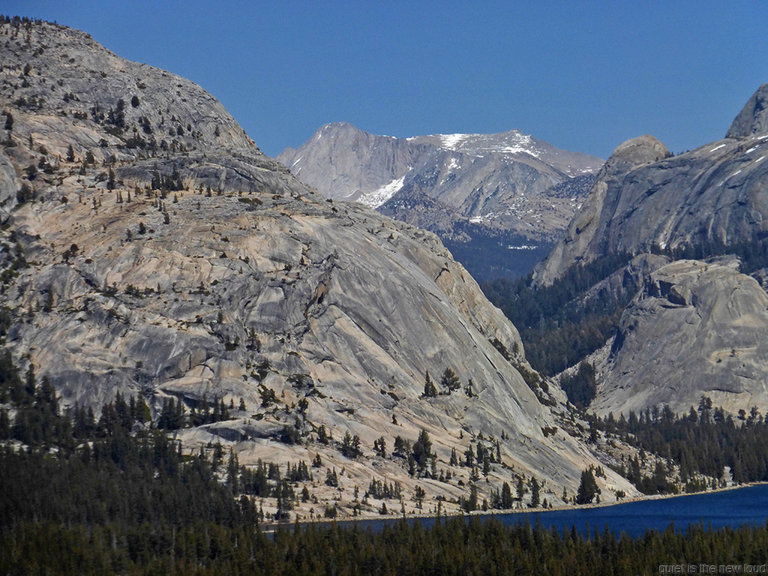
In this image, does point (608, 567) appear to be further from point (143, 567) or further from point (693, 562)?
point (143, 567)

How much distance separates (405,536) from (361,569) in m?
16.1

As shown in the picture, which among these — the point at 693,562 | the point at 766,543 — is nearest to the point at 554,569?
the point at 693,562

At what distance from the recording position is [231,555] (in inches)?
7165

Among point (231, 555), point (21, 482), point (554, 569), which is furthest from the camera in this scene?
point (21, 482)

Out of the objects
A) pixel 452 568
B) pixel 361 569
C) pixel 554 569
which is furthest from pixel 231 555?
pixel 554 569

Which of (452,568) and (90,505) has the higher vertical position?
(90,505)

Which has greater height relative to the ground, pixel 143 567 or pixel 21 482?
pixel 21 482

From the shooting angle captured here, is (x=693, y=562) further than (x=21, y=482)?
No

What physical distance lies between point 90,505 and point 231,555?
3070 centimetres

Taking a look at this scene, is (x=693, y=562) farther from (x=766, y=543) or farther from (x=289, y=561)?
(x=289, y=561)

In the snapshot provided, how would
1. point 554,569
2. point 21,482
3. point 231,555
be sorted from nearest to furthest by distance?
1. point 554,569
2. point 231,555
3. point 21,482

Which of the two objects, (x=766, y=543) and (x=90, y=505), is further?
(x=90, y=505)

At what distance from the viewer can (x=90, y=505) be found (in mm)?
198375

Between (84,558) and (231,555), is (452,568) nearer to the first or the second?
(231,555)
